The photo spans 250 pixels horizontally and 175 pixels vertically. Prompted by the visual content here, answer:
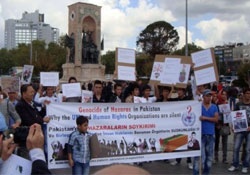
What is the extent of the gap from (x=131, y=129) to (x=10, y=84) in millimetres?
3558

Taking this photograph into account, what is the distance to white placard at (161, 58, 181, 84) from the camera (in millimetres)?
7352

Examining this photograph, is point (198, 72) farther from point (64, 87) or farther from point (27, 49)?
point (27, 49)

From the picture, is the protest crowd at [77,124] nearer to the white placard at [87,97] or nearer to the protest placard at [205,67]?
the white placard at [87,97]

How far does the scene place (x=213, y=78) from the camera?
6816 mm

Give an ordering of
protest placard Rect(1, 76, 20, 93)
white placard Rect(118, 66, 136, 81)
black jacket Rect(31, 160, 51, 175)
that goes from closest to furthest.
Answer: black jacket Rect(31, 160, 51, 175) < protest placard Rect(1, 76, 20, 93) < white placard Rect(118, 66, 136, 81)

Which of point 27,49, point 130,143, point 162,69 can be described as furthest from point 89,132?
point 27,49

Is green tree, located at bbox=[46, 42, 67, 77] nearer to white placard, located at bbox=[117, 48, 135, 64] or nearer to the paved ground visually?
white placard, located at bbox=[117, 48, 135, 64]

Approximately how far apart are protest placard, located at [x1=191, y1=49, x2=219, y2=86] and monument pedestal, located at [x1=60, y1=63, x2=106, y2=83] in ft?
76.5

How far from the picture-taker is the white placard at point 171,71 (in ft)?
24.1

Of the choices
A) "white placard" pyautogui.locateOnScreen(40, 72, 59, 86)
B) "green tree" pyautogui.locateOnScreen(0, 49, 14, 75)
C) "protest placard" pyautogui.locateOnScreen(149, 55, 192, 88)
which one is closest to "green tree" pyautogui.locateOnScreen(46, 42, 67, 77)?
"green tree" pyautogui.locateOnScreen(0, 49, 14, 75)

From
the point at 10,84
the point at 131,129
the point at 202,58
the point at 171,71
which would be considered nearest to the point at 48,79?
the point at 10,84

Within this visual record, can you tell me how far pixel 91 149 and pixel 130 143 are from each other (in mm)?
883

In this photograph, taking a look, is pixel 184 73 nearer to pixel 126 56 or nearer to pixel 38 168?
pixel 126 56

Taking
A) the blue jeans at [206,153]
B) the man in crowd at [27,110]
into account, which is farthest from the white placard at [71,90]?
the blue jeans at [206,153]
